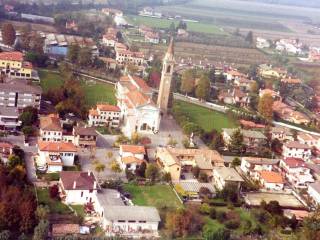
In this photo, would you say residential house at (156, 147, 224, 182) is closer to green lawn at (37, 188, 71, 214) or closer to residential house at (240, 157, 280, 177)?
residential house at (240, 157, 280, 177)

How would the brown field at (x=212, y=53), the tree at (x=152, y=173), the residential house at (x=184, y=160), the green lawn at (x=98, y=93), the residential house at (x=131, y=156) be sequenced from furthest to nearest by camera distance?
the brown field at (x=212, y=53)
the green lawn at (x=98, y=93)
the residential house at (x=131, y=156)
the residential house at (x=184, y=160)
the tree at (x=152, y=173)

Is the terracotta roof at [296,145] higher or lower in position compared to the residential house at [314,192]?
higher

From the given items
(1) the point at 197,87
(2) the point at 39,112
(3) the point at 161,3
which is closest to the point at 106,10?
(3) the point at 161,3

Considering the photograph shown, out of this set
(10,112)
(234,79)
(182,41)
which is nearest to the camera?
(10,112)

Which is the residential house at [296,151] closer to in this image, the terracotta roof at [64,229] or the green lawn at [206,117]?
the green lawn at [206,117]

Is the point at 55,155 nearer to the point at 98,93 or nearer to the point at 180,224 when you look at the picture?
the point at 180,224

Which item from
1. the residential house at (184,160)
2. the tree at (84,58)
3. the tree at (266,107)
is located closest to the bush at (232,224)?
the residential house at (184,160)

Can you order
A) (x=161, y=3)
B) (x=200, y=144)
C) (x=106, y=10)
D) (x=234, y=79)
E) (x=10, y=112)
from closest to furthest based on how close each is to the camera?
(x=10, y=112) → (x=200, y=144) → (x=234, y=79) → (x=106, y=10) → (x=161, y=3)

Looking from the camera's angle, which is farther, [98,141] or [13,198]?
[98,141]

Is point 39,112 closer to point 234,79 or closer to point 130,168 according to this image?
point 130,168
